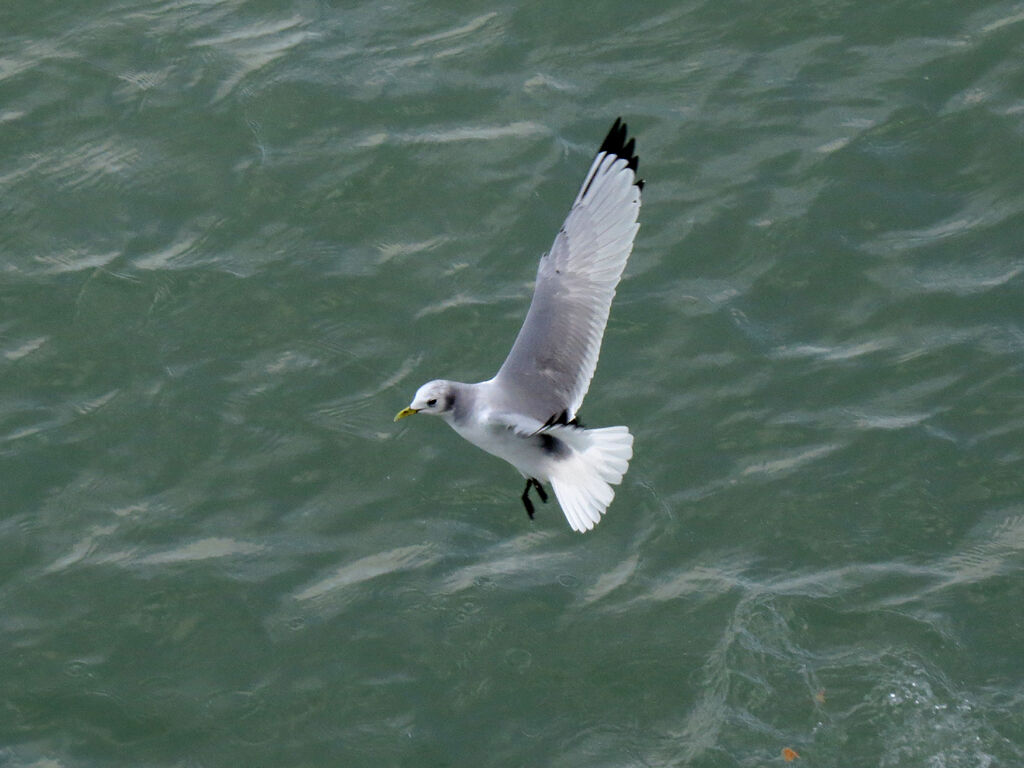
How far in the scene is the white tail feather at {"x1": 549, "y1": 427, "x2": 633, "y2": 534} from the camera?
7.40m

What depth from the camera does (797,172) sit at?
1018 centimetres

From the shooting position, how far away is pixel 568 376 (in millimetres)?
8242

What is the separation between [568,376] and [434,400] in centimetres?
88

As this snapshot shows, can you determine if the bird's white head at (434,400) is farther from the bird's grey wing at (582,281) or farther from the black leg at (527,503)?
the black leg at (527,503)

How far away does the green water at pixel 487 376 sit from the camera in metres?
8.26

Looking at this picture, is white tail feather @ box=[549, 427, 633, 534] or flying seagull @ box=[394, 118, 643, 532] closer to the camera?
white tail feather @ box=[549, 427, 633, 534]

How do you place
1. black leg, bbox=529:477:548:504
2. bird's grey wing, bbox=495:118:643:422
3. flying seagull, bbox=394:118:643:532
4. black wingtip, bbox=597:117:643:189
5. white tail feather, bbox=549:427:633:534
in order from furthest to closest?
black leg, bbox=529:477:548:504 < black wingtip, bbox=597:117:643:189 < bird's grey wing, bbox=495:118:643:422 < flying seagull, bbox=394:118:643:532 < white tail feather, bbox=549:427:633:534

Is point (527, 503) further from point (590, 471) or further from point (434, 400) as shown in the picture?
point (434, 400)

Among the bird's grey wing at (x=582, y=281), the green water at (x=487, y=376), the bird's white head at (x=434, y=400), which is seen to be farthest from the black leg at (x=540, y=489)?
the bird's white head at (x=434, y=400)

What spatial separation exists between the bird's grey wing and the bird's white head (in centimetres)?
47

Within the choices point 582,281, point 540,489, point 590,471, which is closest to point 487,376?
point 540,489

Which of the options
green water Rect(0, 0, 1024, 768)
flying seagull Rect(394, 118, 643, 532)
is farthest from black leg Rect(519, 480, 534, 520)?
green water Rect(0, 0, 1024, 768)

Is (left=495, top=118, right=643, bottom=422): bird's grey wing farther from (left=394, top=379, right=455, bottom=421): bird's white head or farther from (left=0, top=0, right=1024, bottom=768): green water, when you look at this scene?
(left=0, top=0, right=1024, bottom=768): green water

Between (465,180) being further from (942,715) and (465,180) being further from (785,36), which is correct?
(942,715)
